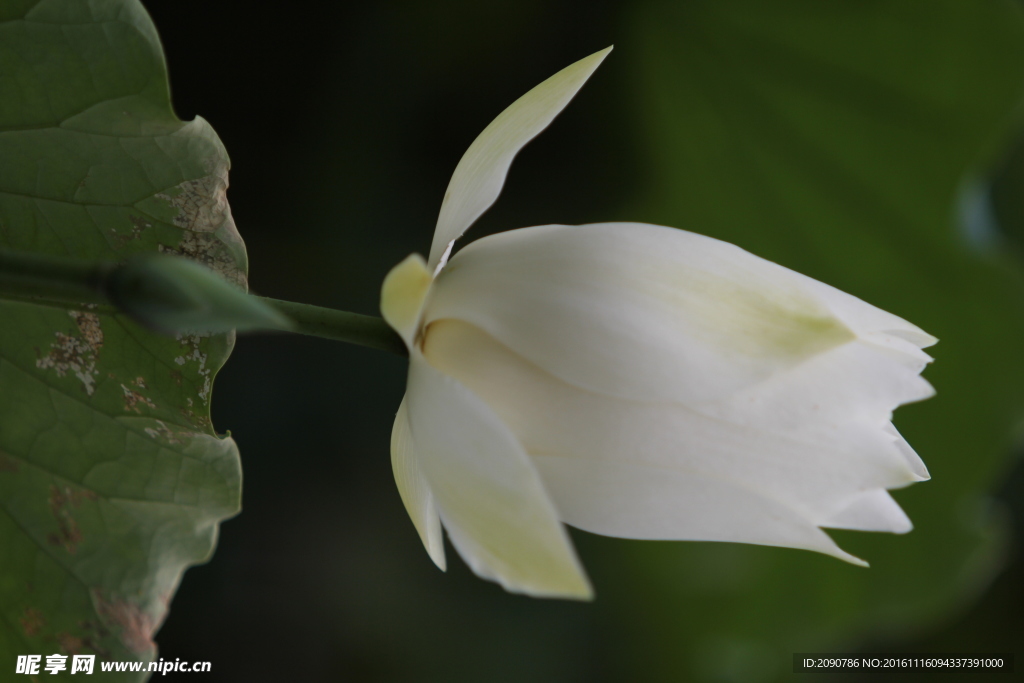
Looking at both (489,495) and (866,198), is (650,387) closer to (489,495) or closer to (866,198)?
(489,495)

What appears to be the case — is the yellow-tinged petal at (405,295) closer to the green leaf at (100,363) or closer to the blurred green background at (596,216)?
the green leaf at (100,363)

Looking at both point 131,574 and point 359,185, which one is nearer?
point 131,574

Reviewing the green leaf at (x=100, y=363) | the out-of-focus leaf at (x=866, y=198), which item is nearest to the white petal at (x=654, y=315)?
the green leaf at (x=100, y=363)

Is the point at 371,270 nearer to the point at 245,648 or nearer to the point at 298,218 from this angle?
the point at 298,218

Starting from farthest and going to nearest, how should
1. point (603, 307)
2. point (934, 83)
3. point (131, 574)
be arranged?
1. point (934, 83)
2. point (131, 574)
3. point (603, 307)

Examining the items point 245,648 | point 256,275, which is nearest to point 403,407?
point 256,275

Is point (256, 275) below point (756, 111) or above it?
below

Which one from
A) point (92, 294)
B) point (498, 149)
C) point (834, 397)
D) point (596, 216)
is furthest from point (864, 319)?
point (596, 216)

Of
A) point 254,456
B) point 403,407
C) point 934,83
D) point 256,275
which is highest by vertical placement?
point 934,83
